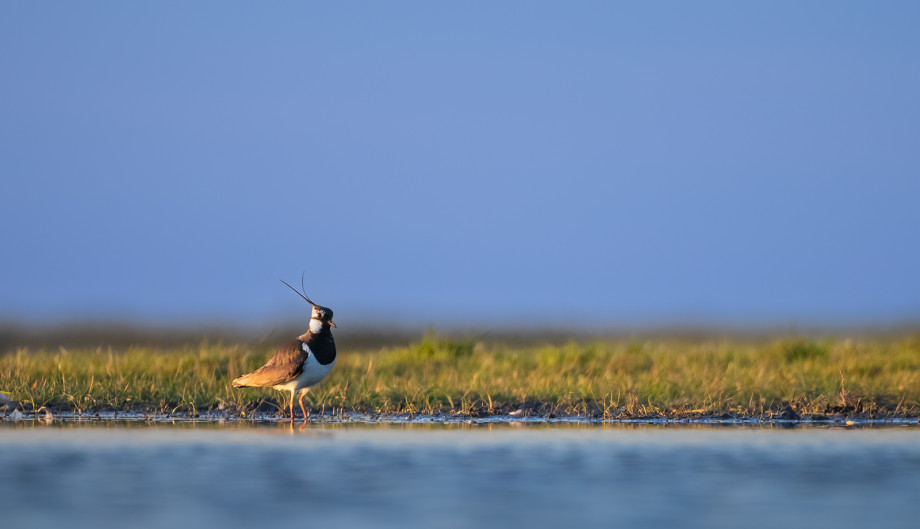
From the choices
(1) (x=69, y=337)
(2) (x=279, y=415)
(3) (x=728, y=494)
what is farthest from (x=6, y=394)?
(1) (x=69, y=337)

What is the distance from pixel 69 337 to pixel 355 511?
79.4ft

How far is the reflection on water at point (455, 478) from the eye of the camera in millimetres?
6598

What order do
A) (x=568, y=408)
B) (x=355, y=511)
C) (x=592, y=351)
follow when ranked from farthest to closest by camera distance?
(x=592, y=351), (x=568, y=408), (x=355, y=511)

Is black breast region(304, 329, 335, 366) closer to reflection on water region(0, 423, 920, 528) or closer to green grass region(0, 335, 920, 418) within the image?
green grass region(0, 335, 920, 418)

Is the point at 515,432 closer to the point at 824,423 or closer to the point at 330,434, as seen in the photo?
the point at 330,434

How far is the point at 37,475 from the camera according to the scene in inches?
308

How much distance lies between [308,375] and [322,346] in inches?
12.9

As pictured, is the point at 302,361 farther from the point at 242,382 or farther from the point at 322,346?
the point at 242,382

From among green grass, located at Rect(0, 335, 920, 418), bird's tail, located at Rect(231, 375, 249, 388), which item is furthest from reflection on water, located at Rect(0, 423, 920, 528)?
green grass, located at Rect(0, 335, 920, 418)

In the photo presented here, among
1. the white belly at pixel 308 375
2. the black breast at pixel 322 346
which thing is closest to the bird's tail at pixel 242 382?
the white belly at pixel 308 375

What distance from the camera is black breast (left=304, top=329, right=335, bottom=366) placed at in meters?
12.0

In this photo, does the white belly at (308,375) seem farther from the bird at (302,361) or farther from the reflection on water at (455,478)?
the reflection on water at (455,478)

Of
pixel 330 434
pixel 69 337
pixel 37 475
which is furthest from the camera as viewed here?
pixel 69 337

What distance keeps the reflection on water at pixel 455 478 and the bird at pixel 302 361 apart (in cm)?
120
